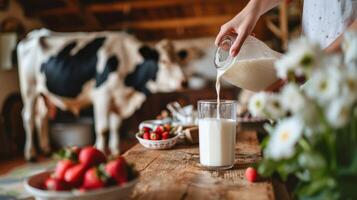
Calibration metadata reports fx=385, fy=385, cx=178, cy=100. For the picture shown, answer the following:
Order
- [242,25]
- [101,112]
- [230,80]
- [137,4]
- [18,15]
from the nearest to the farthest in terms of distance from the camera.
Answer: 1. [242,25]
2. [230,80]
3. [101,112]
4. [137,4]
5. [18,15]

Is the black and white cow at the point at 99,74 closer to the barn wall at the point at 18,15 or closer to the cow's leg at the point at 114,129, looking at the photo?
the cow's leg at the point at 114,129

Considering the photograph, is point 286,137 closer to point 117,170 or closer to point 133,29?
point 117,170

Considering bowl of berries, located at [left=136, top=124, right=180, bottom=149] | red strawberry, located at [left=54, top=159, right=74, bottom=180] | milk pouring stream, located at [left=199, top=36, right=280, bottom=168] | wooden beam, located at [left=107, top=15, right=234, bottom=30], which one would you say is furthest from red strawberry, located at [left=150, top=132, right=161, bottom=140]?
wooden beam, located at [left=107, top=15, right=234, bottom=30]

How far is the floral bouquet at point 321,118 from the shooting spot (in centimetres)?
49

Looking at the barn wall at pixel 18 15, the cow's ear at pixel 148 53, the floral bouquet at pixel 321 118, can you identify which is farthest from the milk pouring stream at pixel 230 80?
the barn wall at pixel 18 15

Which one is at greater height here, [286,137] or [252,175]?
[286,137]

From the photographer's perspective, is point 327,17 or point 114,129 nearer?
point 327,17

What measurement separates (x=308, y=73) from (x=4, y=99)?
164 inches

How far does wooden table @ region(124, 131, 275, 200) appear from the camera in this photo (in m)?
0.77

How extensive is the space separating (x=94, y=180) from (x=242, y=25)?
63cm

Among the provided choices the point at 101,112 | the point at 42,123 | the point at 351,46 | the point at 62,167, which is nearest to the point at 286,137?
the point at 351,46

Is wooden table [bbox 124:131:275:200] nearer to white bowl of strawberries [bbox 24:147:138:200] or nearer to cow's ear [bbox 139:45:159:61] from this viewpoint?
white bowl of strawberries [bbox 24:147:138:200]

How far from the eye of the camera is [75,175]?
65 cm

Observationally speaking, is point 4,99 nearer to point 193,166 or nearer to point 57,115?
point 57,115
